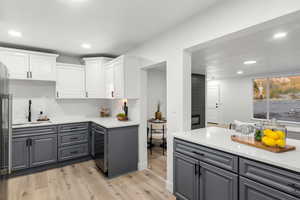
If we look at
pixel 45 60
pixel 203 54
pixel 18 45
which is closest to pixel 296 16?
pixel 203 54

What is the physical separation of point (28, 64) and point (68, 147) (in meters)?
1.96

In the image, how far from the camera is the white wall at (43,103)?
3.39 meters

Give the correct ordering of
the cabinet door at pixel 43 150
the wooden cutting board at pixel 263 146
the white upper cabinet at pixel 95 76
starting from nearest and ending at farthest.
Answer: the wooden cutting board at pixel 263 146 → the cabinet door at pixel 43 150 → the white upper cabinet at pixel 95 76

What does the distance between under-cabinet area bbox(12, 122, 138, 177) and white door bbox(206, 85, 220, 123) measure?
6370 millimetres

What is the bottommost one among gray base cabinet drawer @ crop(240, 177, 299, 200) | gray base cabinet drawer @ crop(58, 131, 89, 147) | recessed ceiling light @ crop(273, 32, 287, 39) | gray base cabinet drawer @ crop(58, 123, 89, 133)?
gray base cabinet drawer @ crop(58, 131, 89, 147)

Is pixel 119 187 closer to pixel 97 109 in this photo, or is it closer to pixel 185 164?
pixel 185 164

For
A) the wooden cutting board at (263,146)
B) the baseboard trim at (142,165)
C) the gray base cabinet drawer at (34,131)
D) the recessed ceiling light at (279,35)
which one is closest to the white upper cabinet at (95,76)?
the gray base cabinet drawer at (34,131)

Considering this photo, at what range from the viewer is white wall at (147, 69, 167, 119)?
4.61m

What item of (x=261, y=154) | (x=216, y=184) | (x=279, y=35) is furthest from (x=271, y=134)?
(x=279, y=35)

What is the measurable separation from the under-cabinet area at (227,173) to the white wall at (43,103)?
308cm

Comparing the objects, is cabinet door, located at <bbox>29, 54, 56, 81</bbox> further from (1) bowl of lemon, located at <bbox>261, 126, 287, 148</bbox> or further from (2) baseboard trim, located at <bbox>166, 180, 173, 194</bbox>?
(1) bowl of lemon, located at <bbox>261, 126, 287, 148</bbox>

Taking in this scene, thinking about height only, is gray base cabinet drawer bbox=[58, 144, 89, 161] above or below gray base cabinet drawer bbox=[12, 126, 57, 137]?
below

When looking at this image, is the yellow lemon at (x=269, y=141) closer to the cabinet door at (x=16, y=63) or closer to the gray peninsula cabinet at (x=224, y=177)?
the gray peninsula cabinet at (x=224, y=177)

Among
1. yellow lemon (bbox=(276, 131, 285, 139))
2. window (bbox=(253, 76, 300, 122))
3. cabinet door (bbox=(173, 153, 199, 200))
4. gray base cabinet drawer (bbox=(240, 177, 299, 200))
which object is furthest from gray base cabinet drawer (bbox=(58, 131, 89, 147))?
window (bbox=(253, 76, 300, 122))
